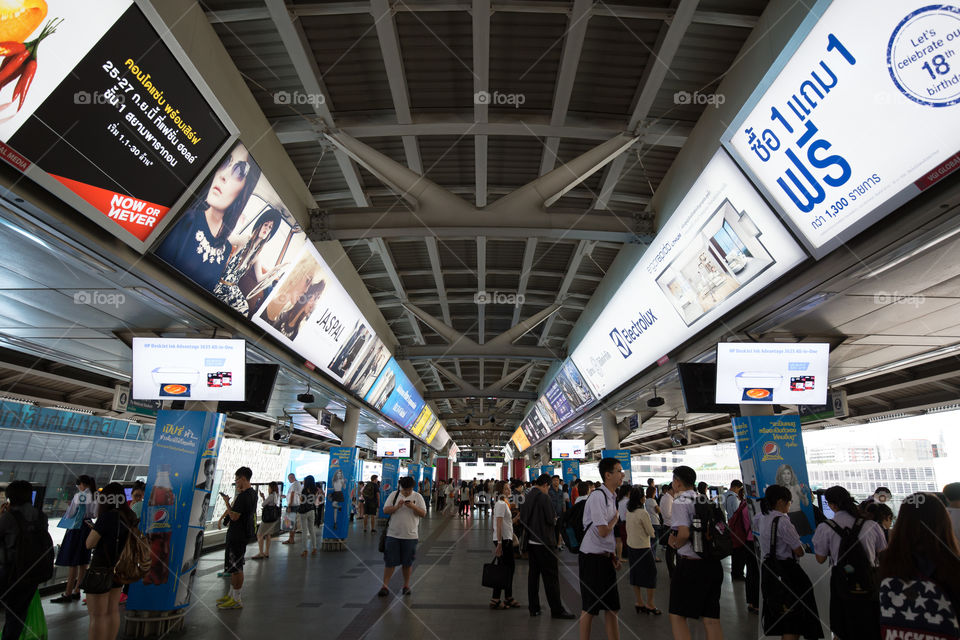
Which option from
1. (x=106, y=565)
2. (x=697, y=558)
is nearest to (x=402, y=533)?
(x=106, y=565)

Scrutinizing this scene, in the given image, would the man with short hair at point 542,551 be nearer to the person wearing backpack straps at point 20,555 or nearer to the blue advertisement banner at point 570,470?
the person wearing backpack straps at point 20,555

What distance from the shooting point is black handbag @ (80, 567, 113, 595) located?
511 cm

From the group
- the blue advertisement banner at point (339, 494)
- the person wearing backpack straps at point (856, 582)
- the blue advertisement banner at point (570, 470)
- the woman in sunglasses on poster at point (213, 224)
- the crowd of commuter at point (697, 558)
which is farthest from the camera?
the blue advertisement banner at point (570, 470)

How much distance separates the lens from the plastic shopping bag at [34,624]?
14.5ft

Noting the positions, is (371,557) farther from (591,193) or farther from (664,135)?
(664,135)

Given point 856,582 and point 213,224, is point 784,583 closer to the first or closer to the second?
point 856,582

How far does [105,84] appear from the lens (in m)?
4.32

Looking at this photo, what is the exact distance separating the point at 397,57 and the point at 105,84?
11.0 ft

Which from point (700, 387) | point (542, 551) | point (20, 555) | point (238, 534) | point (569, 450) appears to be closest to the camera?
point (20, 555)

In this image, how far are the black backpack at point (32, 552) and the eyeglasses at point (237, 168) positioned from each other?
13.2 feet

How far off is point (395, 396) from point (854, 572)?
54.8ft

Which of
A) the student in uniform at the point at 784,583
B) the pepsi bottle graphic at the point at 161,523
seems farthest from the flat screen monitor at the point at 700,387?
the pepsi bottle graphic at the point at 161,523

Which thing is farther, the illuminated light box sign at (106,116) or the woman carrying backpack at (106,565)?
the woman carrying backpack at (106,565)

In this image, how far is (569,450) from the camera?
22016 mm
